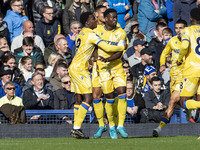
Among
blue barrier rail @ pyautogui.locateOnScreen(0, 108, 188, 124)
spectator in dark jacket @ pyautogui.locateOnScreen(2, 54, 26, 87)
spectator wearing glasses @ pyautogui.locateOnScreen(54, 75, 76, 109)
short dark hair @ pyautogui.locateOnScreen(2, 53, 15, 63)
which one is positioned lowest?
blue barrier rail @ pyautogui.locateOnScreen(0, 108, 188, 124)

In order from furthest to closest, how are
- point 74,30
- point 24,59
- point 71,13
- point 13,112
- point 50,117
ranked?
point 71,13 < point 74,30 < point 24,59 < point 50,117 < point 13,112

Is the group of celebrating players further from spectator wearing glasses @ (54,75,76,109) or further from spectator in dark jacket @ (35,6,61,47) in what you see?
spectator in dark jacket @ (35,6,61,47)

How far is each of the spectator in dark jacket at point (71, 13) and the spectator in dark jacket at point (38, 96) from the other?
15.4 ft

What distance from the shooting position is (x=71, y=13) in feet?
60.2

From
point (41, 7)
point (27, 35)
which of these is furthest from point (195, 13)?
point (41, 7)

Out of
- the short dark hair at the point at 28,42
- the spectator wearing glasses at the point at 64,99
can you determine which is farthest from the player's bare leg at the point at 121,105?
the short dark hair at the point at 28,42

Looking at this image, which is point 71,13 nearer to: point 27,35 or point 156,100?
point 27,35

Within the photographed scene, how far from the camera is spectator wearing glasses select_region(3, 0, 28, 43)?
17438mm

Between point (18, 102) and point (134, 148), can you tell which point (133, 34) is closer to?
point (18, 102)

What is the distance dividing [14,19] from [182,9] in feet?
16.7

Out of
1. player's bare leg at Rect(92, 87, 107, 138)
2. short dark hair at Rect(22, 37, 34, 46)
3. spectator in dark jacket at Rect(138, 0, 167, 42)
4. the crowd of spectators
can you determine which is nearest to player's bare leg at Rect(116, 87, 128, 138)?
player's bare leg at Rect(92, 87, 107, 138)

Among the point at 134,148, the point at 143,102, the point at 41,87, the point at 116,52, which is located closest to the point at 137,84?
the point at 143,102

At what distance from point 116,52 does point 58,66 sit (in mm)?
3916

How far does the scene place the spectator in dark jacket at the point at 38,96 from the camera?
13305mm
